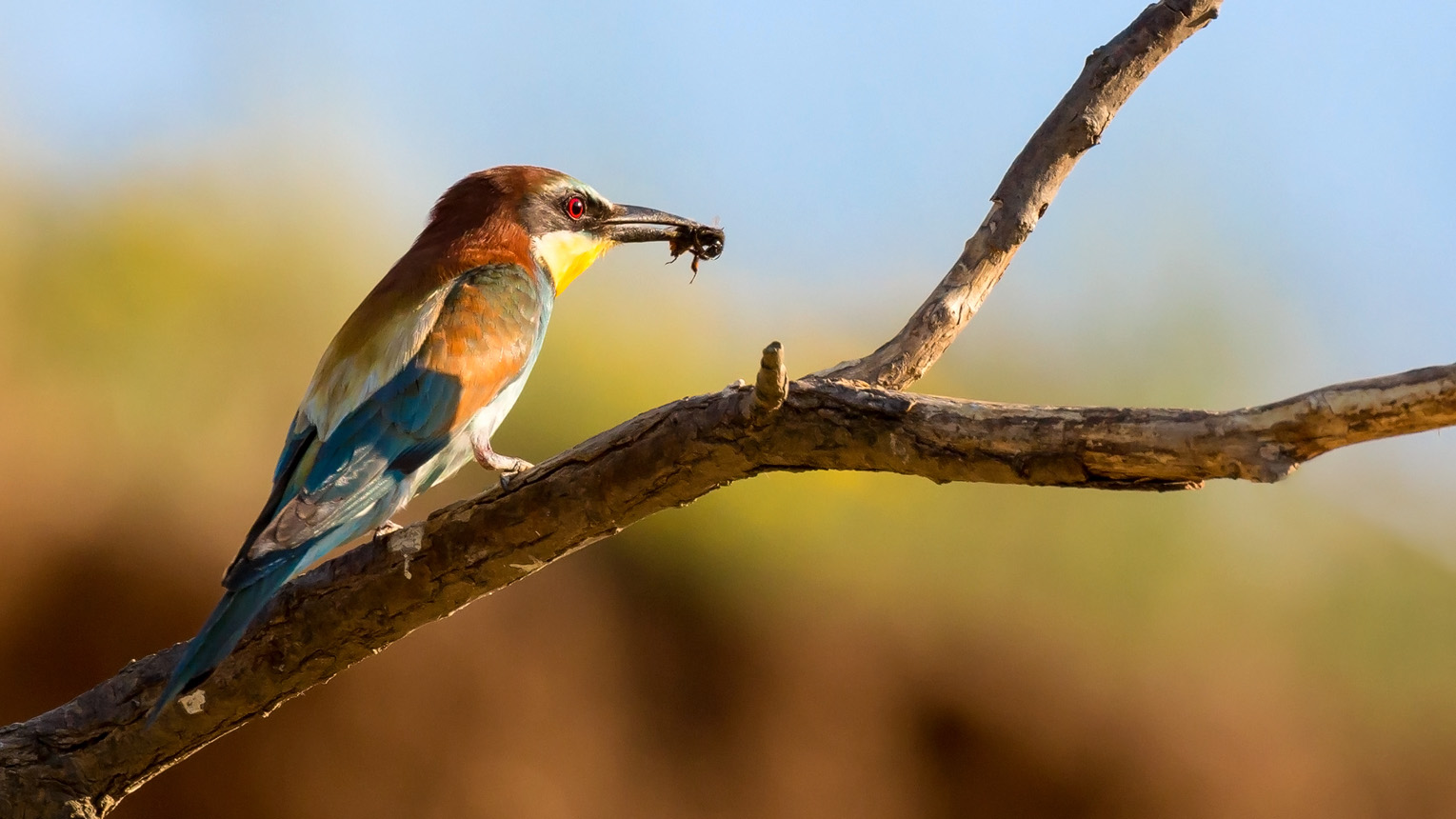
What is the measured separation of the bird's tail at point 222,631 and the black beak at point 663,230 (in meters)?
1.44

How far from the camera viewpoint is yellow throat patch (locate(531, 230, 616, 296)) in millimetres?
2733

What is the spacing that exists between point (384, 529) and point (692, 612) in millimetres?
2437

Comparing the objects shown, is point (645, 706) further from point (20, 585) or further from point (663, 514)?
point (20, 585)

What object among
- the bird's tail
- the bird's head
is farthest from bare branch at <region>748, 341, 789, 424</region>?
the bird's head

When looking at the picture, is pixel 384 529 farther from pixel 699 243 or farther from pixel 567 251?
pixel 699 243

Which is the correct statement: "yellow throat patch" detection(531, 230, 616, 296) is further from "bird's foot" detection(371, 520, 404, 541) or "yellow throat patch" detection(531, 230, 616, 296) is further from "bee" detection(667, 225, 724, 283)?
"bird's foot" detection(371, 520, 404, 541)

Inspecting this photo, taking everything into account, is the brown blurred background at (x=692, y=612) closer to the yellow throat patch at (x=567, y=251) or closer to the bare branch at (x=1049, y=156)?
the yellow throat patch at (x=567, y=251)

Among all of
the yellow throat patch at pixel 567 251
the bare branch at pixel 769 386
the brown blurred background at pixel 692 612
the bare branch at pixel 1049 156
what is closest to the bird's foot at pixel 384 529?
the bare branch at pixel 769 386

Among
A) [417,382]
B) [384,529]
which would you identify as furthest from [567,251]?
[384,529]

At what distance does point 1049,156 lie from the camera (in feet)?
6.16

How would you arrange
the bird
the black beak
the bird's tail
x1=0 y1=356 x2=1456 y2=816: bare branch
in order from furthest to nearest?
the black beak
the bird
the bird's tail
x1=0 y1=356 x2=1456 y2=816: bare branch

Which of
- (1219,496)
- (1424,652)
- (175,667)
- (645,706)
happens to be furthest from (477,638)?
(1424,652)

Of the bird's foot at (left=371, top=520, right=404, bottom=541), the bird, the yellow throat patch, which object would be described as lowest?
the bird's foot at (left=371, top=520, right=404, bottom=541)

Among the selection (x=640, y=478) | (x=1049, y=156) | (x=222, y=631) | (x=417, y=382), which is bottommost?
(x=222, y=631)
